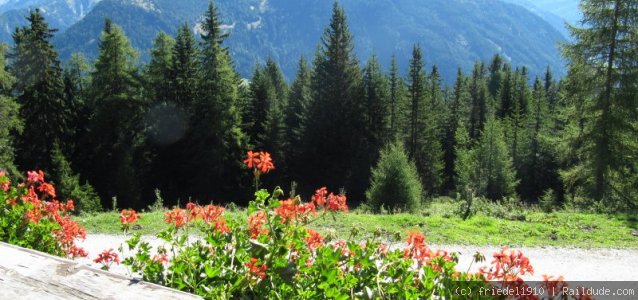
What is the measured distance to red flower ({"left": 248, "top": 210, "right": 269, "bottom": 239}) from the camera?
271cm

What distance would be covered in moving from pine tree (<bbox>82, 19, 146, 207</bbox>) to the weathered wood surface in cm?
3049

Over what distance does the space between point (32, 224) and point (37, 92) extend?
30.5m

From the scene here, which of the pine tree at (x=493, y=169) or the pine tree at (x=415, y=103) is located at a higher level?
the pine tree at (x=415, y=103)

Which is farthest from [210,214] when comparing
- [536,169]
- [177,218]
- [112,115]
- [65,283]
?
[536,169]

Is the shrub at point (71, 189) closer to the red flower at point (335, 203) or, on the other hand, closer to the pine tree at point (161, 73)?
the pine tree at point (161, 73)

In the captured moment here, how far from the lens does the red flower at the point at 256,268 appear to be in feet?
7.49

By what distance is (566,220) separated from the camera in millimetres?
12352

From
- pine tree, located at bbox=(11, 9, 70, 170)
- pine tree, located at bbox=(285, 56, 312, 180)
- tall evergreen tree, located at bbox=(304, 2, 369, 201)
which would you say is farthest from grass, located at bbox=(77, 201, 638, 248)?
pine tree, located at bbox=(285, 56, 312, 180)

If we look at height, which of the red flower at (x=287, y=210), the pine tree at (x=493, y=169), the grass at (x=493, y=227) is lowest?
the grass at (x=493, y=227)

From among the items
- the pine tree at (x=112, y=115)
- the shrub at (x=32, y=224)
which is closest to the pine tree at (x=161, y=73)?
the pine tree at (x=112, y=115)

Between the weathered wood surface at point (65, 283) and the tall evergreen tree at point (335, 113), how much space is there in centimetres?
3663

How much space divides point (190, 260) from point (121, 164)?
30.7 meters

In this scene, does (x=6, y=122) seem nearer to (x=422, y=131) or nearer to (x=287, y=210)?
(x=287, y=210)

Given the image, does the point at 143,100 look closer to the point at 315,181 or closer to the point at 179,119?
the point at 179,119
